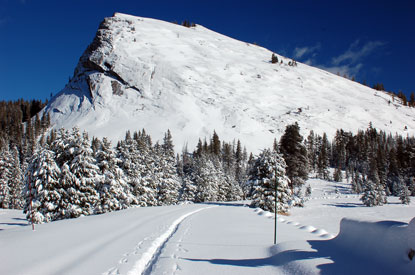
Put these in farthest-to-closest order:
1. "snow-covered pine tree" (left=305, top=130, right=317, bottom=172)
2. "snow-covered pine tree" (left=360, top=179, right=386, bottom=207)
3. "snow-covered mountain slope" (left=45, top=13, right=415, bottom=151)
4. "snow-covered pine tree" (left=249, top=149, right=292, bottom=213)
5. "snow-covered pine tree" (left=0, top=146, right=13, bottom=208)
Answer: "snow-covered mountain slope" (left=45, top=13, right=415, bottom=151) < "snow-covered pine tree" (left=305, top=130, right=317, bottom=172) < "snow-covered pine tree" (left=0, top=146, right=13, bottom=208) < "snow-covered pine tree" (left=360, top=179, right=386, bottom=207) < "snow-covered pine tree" (left=249, top=149, right=292, bottom=213)

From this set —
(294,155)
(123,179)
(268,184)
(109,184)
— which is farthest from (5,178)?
(294,155)

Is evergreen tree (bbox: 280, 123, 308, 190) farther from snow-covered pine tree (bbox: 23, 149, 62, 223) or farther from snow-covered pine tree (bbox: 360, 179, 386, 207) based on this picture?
snow-covered pine tree (bbox: 23, 149, 62, 223)

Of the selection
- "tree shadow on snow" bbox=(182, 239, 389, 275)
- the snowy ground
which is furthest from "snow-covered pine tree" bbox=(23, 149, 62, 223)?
"tree shadow on snow" bbox=(182, 239, 389, 275)

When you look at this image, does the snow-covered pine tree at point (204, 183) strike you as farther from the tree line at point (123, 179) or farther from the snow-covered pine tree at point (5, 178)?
the snow-covered pine tree at point (5, 178)

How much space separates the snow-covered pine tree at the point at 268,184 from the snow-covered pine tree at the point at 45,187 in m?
19.9

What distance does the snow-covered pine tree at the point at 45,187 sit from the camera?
71.0 feet

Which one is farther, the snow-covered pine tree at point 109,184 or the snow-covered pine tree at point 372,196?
the snow-covered pine tree at point 372,196

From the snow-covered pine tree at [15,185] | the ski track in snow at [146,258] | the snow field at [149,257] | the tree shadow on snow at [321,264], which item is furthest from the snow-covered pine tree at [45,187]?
the snow-covered pine tree at [15,185]

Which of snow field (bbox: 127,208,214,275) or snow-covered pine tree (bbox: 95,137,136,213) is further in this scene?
snow-covered pine tree (bbox: 95,137,136,213)

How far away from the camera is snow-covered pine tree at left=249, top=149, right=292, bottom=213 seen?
30.5 metres

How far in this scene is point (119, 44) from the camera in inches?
6481

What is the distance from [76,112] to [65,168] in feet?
421

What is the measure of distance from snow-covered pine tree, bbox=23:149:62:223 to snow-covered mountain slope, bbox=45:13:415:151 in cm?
9846

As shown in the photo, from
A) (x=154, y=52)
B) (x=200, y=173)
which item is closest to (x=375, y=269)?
(x=200, y=173)
